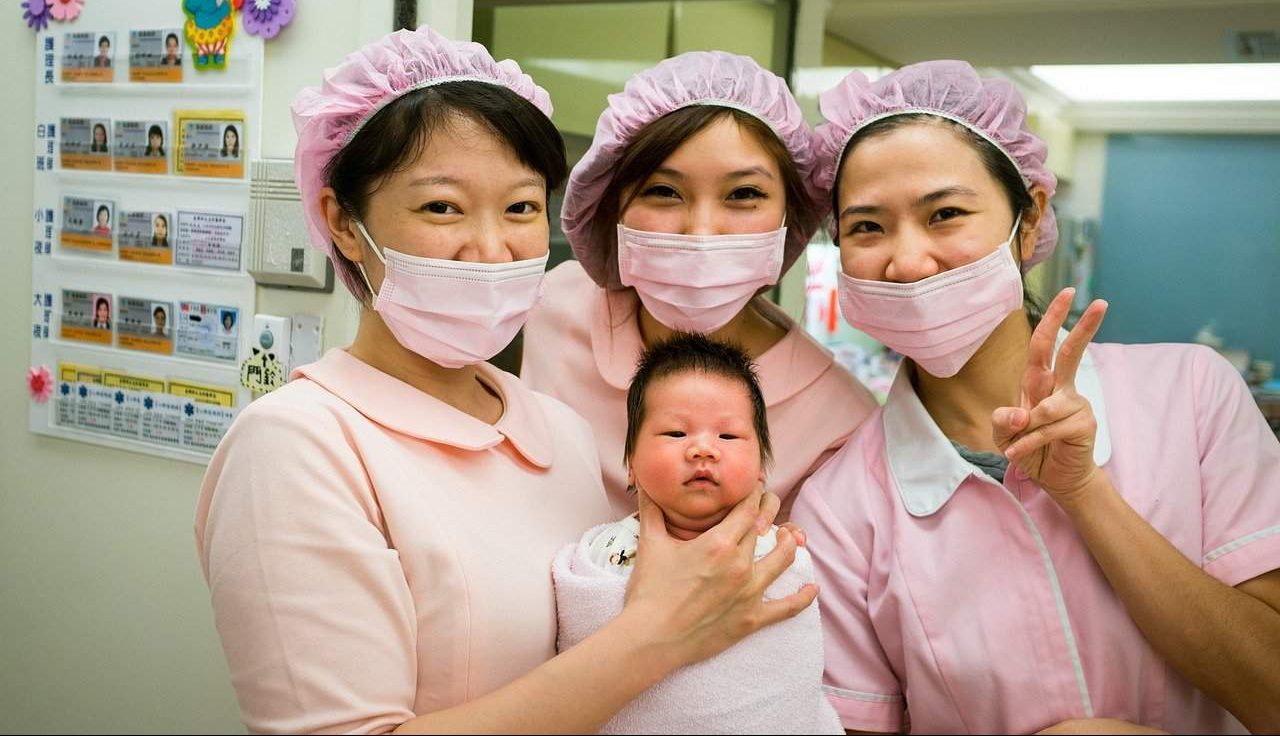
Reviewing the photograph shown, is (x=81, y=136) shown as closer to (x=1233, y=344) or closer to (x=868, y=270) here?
(x=868, y=270)

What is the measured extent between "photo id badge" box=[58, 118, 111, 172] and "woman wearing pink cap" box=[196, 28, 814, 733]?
3.70 ft

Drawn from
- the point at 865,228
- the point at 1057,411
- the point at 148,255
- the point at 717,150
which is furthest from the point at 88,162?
the point at 1057,411

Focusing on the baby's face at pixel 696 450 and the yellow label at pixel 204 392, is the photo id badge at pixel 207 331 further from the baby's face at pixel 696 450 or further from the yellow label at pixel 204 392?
the baby's face at pixel 696 450

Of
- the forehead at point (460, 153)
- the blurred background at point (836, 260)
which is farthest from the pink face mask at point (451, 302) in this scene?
the blurred background at point (836, 260)

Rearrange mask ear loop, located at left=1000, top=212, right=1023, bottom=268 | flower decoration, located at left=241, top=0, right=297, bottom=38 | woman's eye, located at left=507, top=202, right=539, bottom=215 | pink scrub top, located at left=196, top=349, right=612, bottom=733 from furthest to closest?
flower decoration, located at left=241, top=0, right=297, bottom=38 < mask ear loop, located at left=1000, top=212, right=1023, bottom=268 < woman's eye, located at left=507, top=202, right=539, bottom=215 < pink scrub top, located at left=196, top=349, right=612, bottom=733

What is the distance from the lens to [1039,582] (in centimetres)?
146

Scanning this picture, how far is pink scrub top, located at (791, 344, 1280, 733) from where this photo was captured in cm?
143

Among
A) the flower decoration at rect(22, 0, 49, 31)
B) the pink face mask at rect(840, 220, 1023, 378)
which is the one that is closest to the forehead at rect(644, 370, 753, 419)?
the pink face mask at rect(840, 220, 1023, 378)

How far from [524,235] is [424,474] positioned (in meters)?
0.36

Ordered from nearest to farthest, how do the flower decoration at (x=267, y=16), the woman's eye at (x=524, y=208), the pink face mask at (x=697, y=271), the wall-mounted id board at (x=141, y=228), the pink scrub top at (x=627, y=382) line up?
1. the woman's eye at (x=524, y=208)
2. the pink face mask at (x=697, y=271)
3. the pink scrub top at (x=627, y=382)
4. the flower decoration at (x=267, y=16)
5. the wall-mounted id board at (x=141, y=228)

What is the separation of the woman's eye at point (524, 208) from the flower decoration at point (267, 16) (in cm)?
98

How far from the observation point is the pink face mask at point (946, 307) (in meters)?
1.49

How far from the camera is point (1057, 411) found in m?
1.30

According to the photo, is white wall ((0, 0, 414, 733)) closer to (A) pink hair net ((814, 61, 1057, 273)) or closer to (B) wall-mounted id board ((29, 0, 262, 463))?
(B) wall-mounted id board ((29, 0, 262, 463))
